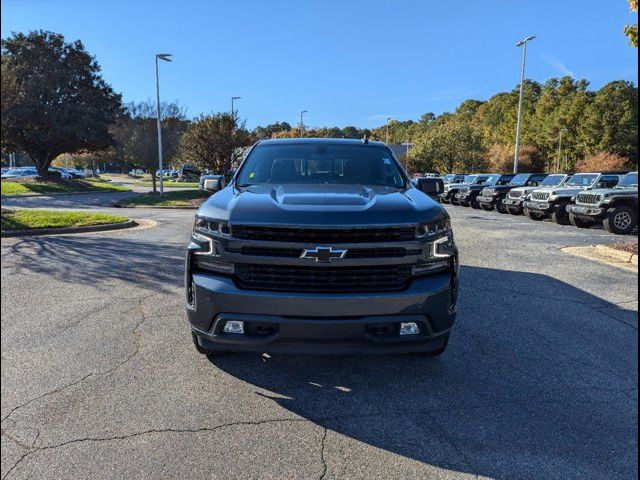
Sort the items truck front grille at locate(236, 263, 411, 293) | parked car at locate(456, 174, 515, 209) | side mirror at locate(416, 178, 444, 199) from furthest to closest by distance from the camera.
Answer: parked car at locate(456, 174, 515, 209)
side mirror at locate(416, 178, 444, 199)
truck front grille at locate(236, 263, 411, 293)

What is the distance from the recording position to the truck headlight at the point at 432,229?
3008 mm

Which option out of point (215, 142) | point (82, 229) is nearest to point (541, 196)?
point (82, 229)

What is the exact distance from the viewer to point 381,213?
2992mm

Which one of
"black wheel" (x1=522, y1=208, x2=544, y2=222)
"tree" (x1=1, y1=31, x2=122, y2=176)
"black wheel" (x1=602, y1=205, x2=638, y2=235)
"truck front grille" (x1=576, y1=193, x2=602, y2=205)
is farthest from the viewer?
"tree" (x1=1, y1=31, x2=122, y2=176)

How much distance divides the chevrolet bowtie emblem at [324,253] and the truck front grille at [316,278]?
0.26 feet

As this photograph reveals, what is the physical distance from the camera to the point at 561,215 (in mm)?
14719

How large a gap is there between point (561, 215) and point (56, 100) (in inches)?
1191

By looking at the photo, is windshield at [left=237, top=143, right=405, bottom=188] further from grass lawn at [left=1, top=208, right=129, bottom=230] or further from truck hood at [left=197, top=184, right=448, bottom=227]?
grass lawn at [left=1, top=208, right=129, bottom=230]

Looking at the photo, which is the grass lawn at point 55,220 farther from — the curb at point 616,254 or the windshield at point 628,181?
the windshield at point 628,181

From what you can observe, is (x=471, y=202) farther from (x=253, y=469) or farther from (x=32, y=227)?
(x=253, y=469)

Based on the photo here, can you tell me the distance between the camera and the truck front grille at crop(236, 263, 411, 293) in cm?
290

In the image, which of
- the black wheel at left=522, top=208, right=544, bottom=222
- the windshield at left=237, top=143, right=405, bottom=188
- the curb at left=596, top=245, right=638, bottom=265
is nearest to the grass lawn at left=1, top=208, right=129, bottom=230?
the windshield at left=237, top=143, right=405, bottom=188

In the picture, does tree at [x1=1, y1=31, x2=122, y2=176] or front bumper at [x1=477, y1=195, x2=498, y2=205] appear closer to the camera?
front bumper at [x1=477, y1=195, x2=498, y2=205]

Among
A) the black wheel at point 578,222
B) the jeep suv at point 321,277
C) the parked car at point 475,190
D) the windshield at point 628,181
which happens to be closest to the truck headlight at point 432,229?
the jeep suv at point 321,277
